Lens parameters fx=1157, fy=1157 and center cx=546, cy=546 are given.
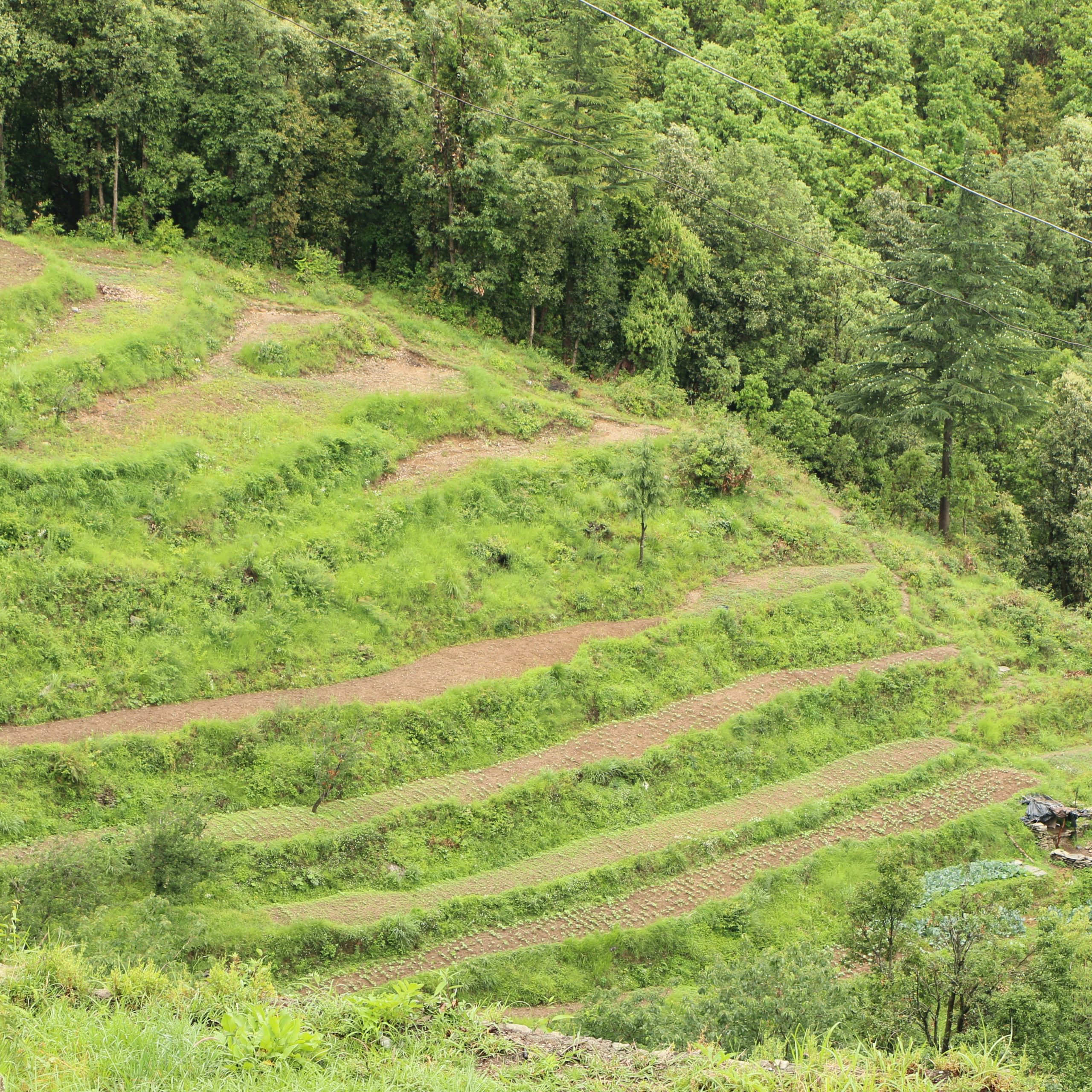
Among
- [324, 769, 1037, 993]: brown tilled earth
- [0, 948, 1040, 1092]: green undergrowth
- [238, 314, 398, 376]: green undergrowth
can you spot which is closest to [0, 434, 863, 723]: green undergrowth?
[238, 314, 398, 376]: green undergrowth

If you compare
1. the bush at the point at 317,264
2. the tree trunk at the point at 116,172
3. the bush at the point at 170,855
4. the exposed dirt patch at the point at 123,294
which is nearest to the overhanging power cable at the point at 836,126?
the bush at the point at 317,264

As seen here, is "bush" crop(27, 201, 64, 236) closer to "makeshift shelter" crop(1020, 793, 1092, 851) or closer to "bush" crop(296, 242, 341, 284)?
"bush" crop(296, 242, 341, 284)

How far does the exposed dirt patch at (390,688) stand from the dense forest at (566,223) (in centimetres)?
1100

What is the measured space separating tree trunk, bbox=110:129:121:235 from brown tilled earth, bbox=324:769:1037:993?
23.6m

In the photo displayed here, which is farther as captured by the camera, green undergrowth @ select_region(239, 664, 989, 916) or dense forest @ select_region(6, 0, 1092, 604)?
dense forest @ select_region(6, 0, 1092, 604)

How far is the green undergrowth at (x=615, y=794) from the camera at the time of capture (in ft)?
61.8

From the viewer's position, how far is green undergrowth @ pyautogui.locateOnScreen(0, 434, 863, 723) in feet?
68.3

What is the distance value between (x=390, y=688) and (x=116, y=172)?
18.9 metres

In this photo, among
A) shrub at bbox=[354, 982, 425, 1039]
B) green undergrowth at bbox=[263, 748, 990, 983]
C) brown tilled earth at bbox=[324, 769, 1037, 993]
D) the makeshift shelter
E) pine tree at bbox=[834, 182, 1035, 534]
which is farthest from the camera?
pine tree at bbox=[834, 182, 1035, 534]

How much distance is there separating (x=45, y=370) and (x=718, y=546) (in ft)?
51.0

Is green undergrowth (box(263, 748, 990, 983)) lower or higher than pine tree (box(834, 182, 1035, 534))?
lower

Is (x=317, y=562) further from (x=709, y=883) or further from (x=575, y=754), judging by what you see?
(x=709, y=883)

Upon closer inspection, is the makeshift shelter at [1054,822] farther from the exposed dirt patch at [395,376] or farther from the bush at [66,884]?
the bush at [66,884]

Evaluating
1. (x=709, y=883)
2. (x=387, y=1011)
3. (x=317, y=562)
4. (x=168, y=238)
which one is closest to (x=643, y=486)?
(x=317, y=562)
